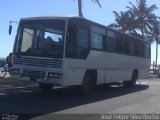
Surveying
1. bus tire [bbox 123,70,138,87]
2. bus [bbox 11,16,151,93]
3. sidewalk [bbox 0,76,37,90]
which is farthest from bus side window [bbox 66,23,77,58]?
bus tire [bbox 123,70,138,87]

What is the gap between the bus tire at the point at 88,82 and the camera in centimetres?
1769

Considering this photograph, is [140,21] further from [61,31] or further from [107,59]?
[61,31]

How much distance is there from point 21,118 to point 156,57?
62.7m

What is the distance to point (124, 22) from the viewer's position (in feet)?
195

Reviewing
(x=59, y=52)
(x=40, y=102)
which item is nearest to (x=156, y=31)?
(x=59, y=52)

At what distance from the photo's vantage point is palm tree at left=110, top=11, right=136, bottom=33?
194ft

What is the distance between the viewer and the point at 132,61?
2486 centimetres

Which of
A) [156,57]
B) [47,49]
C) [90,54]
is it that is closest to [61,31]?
[47,49]

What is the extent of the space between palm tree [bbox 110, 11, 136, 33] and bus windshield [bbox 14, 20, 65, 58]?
42707 millimetres

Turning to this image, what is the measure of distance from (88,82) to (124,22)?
139ft

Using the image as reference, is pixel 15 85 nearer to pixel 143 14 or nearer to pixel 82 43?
pixel 82 43

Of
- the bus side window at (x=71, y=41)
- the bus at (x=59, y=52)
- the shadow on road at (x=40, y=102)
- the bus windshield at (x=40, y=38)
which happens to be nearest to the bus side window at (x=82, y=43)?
the bus at (x=59, y=52)

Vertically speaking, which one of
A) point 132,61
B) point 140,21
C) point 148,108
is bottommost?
point 148,108

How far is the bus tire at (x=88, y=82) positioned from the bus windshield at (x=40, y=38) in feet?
8.18
